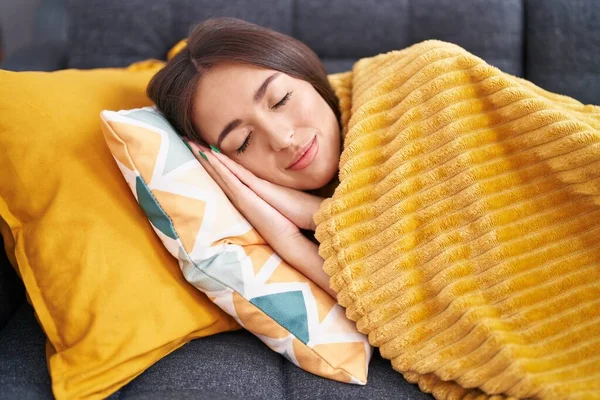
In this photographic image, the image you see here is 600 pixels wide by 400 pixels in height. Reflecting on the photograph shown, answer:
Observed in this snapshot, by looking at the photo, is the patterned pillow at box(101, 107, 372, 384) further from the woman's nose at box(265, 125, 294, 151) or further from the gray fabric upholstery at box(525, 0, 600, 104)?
the gray fabric upholstery at box(525, 0, 600, 104)

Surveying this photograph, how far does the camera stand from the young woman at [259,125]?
1.08 m

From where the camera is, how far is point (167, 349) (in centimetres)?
97

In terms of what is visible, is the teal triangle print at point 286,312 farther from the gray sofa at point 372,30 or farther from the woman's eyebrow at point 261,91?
→ the gray sofa at point 372,30

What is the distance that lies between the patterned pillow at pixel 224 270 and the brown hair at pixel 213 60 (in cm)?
17

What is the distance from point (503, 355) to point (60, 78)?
1.04 m

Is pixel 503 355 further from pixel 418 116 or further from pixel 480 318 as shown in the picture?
pixel 418 116

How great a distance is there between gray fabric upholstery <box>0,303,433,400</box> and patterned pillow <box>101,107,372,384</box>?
0.04m

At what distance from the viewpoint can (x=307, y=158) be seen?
1.13m

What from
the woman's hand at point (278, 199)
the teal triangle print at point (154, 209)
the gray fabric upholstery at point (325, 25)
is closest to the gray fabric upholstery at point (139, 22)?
the gray fabric upholstery at point (325, 25)

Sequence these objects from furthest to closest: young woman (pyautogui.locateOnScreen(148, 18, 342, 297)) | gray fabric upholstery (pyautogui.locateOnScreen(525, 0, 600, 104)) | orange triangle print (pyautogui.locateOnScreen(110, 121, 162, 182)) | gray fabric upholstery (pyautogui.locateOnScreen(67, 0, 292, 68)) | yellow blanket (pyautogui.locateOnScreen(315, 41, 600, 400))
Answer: gray fabric upholstery (pyautogui.locateOnScreen(67, 0, 292, 68)) < gray fabric upholstery (pyautogui.locateOnScreen(525, 0, 600, 104)) < young woman (pyautogui.locateOnScreen(148, 18, 342, 297)) < orange triangle print (pyautogui.locateOnScreen(110, 121, 162, 182)) < yellow blanket (pyautogui.locateOnScreen(315, 41, 600, 400))

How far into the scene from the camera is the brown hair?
1145 millimetres

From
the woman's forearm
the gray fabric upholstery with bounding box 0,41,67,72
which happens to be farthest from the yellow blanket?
the gray fabric upholstery with bounding box 0,41,67,72

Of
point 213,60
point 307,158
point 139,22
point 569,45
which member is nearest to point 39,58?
point 139,22

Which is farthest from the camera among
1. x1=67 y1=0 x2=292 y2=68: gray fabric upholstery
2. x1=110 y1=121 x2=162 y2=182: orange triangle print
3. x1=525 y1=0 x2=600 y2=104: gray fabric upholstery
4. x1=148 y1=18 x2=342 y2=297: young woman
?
x1=67 y1=0 x2=292 y2=68: gray fabric upholstery
